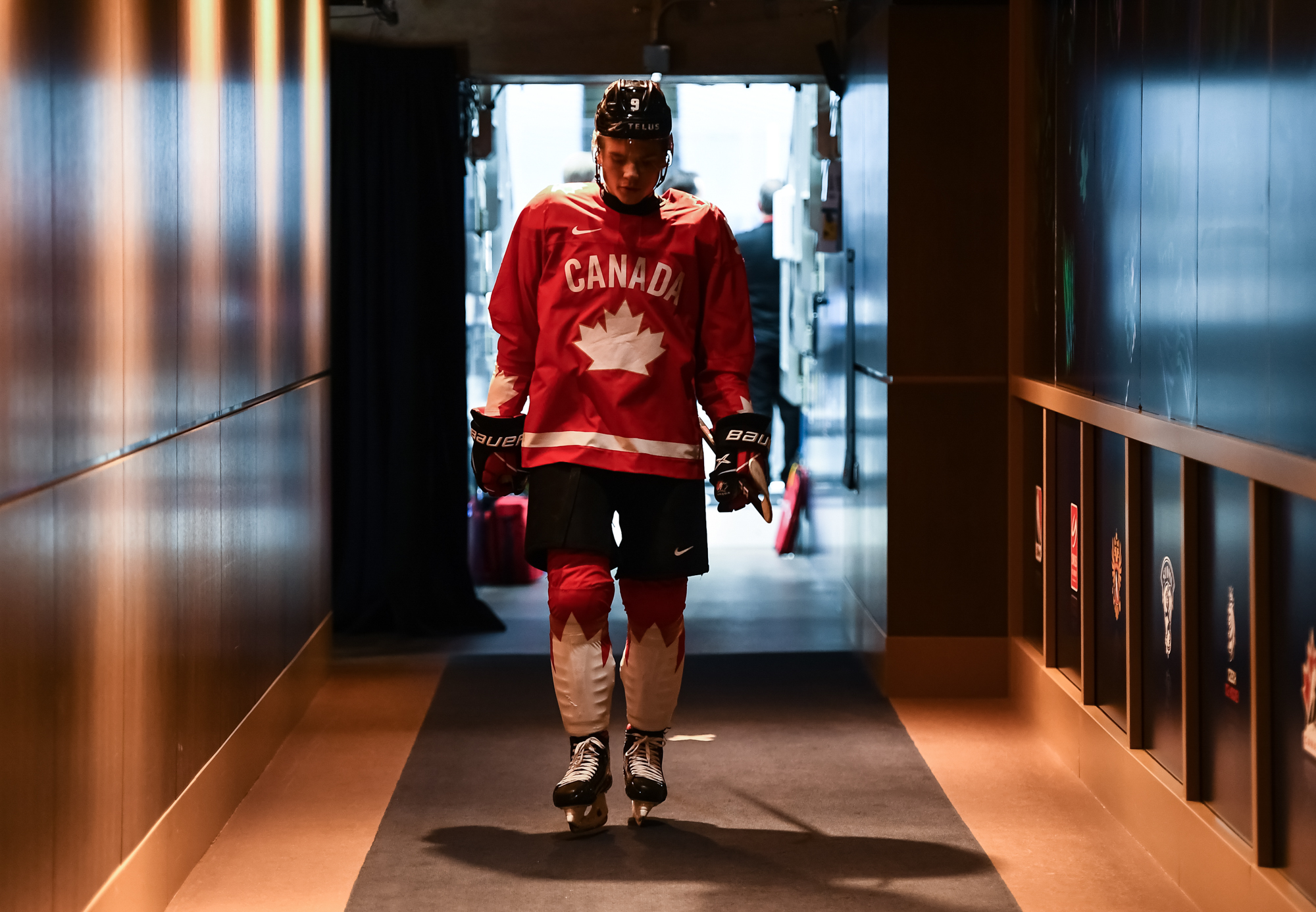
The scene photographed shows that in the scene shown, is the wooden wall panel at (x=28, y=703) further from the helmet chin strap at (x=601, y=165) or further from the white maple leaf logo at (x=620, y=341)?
the helmet chin strap at (x=601, y=165)

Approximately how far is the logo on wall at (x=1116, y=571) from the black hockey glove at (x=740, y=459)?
0.79 meters

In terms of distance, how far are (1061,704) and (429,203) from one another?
295 cm

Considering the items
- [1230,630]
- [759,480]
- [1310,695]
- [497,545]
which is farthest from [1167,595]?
[497,545]

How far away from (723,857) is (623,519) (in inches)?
28.0

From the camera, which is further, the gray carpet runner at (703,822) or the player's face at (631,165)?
the player's face at (631,165)

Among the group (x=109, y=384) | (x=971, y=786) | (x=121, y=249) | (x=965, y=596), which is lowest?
(x=971, y=786)

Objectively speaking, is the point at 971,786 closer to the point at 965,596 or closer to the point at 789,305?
the point at 965,596

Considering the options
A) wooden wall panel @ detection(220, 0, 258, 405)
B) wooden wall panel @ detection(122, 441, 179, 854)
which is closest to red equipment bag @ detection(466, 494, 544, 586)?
wooden wall panel @ detection(220, 0, 258, 405)

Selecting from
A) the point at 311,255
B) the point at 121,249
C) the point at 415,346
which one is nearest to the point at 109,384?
the point at 121,249

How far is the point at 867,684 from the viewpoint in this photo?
14.9ft

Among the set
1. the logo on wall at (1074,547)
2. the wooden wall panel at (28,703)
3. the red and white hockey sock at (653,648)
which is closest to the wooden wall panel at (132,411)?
the wooden wall panel at (28,703)

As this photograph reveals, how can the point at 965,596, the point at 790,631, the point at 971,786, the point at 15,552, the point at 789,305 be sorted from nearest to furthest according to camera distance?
the point at 15,552
the point at 971,786
the point at 965,596
the point at 790,631
the point at 789,305

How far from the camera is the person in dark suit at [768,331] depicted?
8.13 metres

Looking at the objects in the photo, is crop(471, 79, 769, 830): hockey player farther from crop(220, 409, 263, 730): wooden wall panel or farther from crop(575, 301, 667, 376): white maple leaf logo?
crop(220, 409, 263, 730): wooden wall panel
